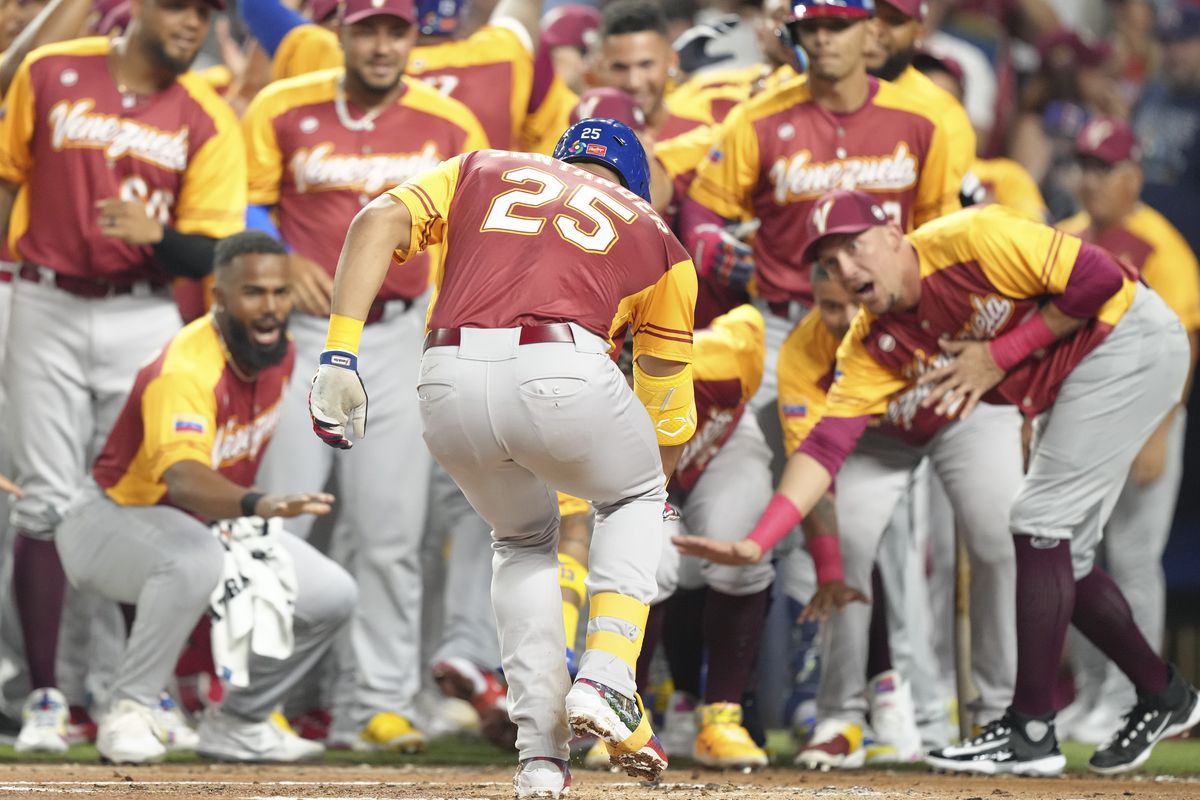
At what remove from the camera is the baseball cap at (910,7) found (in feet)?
22.8

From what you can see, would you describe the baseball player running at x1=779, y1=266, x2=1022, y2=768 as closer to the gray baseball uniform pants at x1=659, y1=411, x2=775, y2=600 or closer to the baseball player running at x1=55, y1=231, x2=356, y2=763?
the gray baseball uniform pants at x1=659, y1=411, x2=775, y2=600

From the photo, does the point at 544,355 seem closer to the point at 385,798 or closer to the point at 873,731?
the point at 385,798

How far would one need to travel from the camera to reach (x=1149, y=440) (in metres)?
7.53

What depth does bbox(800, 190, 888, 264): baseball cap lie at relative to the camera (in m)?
5.70

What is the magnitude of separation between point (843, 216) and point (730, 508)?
3.51 ft

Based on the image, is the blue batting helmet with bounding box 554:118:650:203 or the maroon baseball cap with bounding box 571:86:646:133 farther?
the maroon baseball cap with bounding box 571:86:646:133

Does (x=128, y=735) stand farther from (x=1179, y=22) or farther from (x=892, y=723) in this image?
(x=1179, y=22)

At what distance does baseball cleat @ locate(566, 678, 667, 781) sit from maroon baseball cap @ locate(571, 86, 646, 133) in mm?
2591

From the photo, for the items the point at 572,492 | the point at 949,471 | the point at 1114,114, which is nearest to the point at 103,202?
the point at 572,492

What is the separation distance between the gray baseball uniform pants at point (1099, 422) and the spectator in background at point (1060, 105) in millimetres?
3728

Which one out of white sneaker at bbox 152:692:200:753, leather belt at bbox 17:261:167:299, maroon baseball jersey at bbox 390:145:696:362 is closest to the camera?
maroon baseball jersey at bbox 390:145:696:362

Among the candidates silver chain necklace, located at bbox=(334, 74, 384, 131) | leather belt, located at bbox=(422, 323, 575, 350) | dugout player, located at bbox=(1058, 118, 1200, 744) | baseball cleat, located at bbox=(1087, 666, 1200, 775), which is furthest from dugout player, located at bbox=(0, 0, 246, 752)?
dugout player, located at bbox=(1058, 118, 1200, 744)

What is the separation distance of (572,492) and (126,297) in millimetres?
2691

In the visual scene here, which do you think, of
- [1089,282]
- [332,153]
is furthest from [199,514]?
[1089,282]
